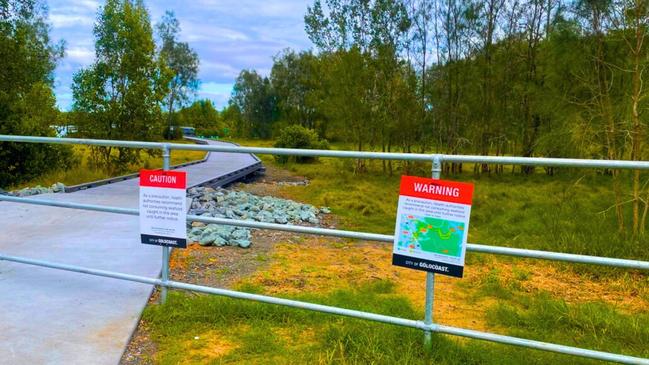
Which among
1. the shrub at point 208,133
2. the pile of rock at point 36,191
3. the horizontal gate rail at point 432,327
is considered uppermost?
the shrub at point 208,133

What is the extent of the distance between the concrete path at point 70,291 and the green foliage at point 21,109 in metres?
5.54

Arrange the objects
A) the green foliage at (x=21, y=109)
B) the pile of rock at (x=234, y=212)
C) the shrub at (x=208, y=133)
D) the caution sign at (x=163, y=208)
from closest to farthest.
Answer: the caution sign at (x=163, y=208) < the pile of rock at (x=234, y=212) < the green foliage at (x=21, y=109) < the shrub at (x=208, y=133)

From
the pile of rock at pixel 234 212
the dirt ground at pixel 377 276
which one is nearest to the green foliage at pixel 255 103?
the pile of rock at pixel 234 212

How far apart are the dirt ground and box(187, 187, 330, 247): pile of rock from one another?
25 cm

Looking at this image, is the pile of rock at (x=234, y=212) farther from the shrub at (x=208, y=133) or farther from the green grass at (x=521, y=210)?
the shrub at (x=208, y=133)

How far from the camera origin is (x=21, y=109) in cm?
1176

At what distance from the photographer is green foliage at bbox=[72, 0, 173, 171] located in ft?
47.6

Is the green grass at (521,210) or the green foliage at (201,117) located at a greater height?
the green foliage at (201,117)

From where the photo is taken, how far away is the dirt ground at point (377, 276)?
4703 millimetres

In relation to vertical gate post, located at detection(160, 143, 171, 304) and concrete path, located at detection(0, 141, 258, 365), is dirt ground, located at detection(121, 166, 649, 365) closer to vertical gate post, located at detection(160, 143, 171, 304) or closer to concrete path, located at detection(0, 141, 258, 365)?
vertical gate post, located at detection(160, 143, 171, 304)

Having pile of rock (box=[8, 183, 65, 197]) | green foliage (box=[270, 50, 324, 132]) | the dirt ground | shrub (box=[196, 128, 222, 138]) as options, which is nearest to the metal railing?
the dirt ground

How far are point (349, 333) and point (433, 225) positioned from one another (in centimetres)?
92

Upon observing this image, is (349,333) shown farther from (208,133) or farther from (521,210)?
(208,133)

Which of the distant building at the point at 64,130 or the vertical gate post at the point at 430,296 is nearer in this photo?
the vertical gate post at the point at 430,296
